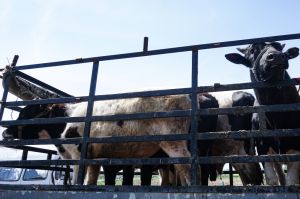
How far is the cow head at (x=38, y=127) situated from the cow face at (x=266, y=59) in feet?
15.5

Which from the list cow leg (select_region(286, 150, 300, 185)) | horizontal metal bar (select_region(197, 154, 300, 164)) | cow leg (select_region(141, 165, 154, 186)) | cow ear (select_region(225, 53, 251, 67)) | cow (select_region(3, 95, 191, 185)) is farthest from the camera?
cow leg (select_region(141, 165, 154, 186))

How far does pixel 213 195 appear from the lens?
385 cm

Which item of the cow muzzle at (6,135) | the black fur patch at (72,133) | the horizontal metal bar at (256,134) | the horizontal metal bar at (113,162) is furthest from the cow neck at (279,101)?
the cow muzzle at (6,135)

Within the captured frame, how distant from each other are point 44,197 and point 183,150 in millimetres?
3015

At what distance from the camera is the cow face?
188 inches

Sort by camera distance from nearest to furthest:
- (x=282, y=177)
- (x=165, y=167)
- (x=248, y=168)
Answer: (x=282, y=177) < (x=248, y=168) < (x=165, y=167)

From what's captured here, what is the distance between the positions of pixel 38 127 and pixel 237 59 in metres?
5.34

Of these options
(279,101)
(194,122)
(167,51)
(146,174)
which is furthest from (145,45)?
(146,174)

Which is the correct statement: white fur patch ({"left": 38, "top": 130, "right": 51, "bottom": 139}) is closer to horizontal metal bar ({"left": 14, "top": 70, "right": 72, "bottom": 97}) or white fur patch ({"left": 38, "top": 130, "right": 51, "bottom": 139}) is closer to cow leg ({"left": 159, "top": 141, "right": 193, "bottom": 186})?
horizontal metal bar ({"left": 14, "top": 70, "right": 72, "bottom": 97})

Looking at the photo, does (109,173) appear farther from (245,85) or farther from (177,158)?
(245,85)

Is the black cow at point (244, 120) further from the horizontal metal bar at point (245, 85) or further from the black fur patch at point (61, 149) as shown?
the black fur patch at point (61, 149)

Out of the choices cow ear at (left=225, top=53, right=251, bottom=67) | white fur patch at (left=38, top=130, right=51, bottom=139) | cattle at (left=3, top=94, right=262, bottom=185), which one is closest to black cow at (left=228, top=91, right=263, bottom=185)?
cattle at (left=3, top=94, right=262, bottom=185)

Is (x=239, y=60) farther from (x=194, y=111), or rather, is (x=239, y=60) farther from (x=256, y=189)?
(x=256, y=189)

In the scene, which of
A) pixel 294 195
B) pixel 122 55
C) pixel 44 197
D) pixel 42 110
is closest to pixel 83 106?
pixel 42 110
